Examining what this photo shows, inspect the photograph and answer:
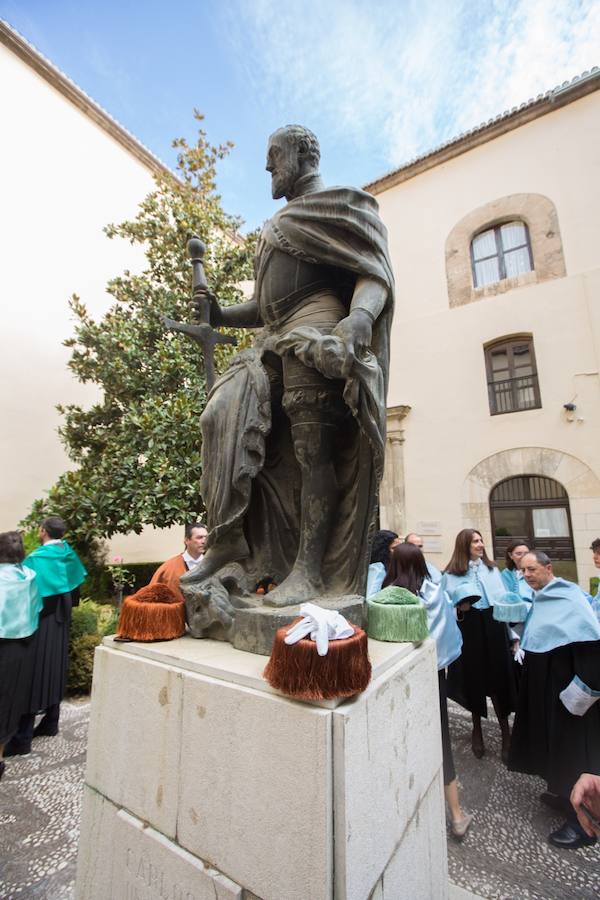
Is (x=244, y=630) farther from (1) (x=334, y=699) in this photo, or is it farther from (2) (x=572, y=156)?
(2) (x=572, y=156)

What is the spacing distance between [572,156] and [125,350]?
983cm

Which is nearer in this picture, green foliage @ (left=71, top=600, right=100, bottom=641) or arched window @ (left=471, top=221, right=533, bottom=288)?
green foliage @ (left=71, top=600, right=100, bottom=641)

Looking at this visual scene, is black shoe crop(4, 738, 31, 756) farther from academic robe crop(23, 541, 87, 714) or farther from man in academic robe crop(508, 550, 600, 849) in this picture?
man in academic robe crop(508, 550, 600, 849)

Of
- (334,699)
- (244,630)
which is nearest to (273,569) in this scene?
(244,630)

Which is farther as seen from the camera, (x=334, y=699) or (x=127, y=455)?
(x=127, y=455)

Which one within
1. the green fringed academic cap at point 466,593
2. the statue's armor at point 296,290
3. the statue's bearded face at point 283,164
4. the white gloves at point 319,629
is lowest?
the green fringed academic cap at point 466,593

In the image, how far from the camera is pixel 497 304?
9844 millimetres

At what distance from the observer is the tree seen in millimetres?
5723

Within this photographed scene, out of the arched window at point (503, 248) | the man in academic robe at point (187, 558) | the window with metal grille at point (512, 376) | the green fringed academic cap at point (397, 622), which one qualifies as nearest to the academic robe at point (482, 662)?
the man in academic robe at point (187, 558)

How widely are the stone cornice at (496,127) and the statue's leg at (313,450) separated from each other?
11.6 m

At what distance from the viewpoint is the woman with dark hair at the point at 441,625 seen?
2.48 meters

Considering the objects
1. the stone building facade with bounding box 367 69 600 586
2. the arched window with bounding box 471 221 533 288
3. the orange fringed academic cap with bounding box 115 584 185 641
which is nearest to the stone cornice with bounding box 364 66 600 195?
the stone building facade with bounding box 367 69 600 586

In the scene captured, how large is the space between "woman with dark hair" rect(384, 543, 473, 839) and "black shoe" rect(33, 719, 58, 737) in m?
3.15

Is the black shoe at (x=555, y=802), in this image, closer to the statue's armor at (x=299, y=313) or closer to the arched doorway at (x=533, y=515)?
the statue's armor at (x=299, y=313)
